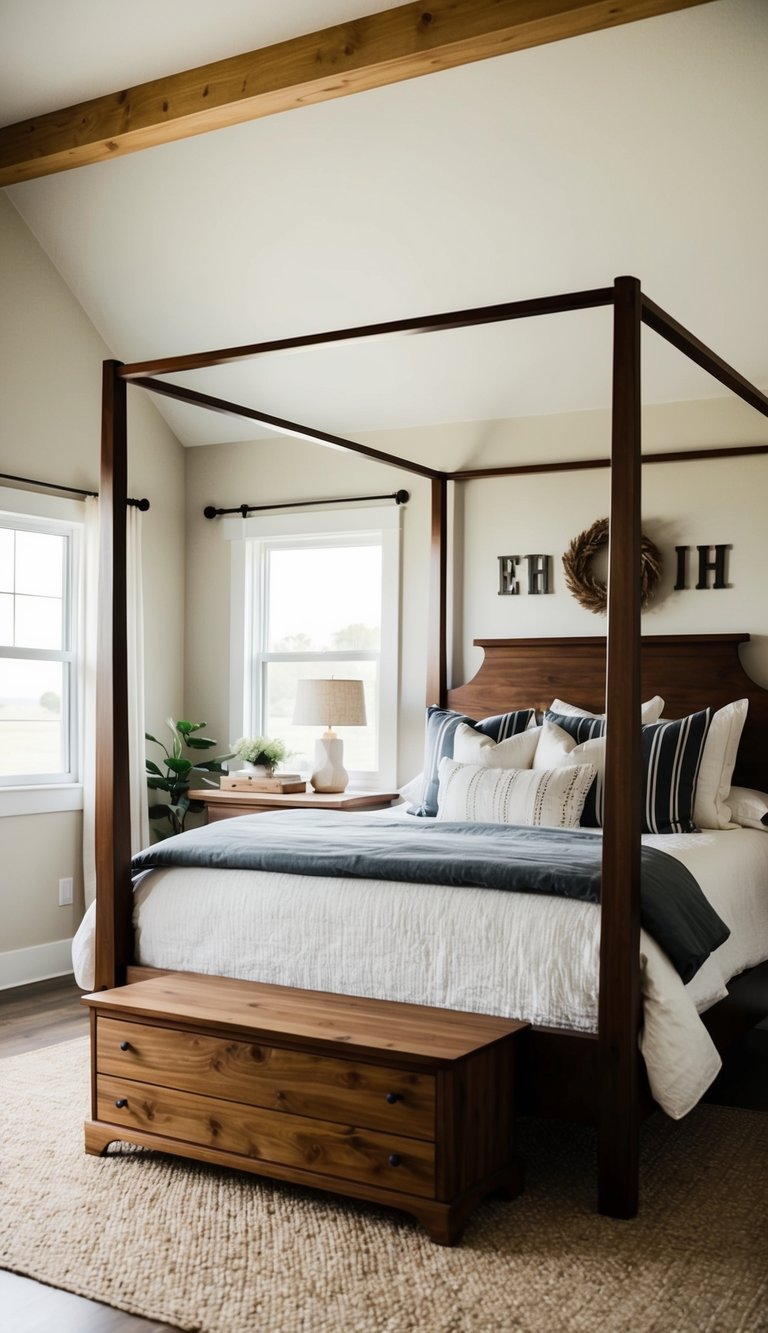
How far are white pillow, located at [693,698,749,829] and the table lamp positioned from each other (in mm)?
1645

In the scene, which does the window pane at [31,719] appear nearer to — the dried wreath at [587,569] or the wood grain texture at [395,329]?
the wood grain texture at [395,329]

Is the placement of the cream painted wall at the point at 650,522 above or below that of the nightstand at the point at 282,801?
above

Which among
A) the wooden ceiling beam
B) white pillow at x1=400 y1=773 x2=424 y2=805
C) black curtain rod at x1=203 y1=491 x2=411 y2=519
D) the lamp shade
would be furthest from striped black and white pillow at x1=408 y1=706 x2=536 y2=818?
the wooden ceiling beam

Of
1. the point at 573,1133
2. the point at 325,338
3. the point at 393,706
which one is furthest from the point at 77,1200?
the point at 393,706

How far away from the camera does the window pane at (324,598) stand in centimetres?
588

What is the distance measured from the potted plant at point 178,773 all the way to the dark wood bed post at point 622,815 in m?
3.12

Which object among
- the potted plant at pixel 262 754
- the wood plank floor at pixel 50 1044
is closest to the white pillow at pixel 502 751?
the potted plant at pixel 262 754

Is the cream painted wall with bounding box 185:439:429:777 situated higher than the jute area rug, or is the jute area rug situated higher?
the cream painted wall with bounding box 185:439:429:777

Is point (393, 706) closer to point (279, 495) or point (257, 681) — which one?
point (257, 681)

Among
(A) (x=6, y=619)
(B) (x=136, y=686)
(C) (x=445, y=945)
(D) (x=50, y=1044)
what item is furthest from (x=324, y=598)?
(C) (x=445, y=945)

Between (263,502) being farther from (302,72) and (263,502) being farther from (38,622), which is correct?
(302,72)

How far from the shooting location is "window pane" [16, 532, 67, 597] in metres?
5.31

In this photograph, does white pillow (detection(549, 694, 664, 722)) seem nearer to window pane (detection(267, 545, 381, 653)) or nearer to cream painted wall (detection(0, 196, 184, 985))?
window pane (detection(267, 545, 381, 653))

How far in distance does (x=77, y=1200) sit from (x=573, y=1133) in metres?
1.36
